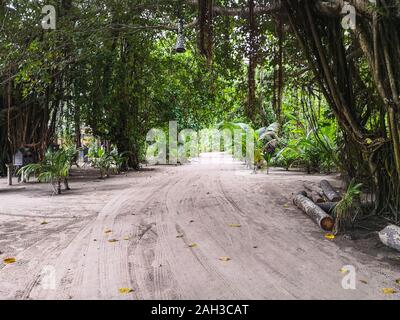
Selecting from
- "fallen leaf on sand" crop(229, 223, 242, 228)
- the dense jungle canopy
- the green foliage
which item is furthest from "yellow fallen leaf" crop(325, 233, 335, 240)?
the green foliage

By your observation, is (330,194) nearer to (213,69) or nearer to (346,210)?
(346,210)

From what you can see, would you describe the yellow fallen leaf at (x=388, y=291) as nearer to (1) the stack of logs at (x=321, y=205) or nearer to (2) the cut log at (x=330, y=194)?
(1) the stack of logs at (x=321, y=205)

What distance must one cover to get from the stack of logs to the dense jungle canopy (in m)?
0.41

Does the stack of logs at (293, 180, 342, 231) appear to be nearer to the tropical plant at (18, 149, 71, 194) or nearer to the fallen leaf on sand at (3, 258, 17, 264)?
the fallen leaf on sand at (3, 258, 17, 264)

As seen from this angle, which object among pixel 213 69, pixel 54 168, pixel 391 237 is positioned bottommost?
pixel 391 237

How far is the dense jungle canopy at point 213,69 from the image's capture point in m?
4.40

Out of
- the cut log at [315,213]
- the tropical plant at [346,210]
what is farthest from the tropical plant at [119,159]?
the tropical plant at [346,210]

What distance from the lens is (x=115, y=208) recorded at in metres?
5.50

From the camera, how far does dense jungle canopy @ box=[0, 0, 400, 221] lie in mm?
4402

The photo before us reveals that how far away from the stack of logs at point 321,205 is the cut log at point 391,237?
0.63 m

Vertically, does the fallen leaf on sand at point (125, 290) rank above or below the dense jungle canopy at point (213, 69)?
below

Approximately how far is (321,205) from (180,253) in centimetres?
227

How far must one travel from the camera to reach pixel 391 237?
3504 millimetres

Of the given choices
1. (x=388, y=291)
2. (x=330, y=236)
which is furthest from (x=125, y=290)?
(x=330, y=236)
